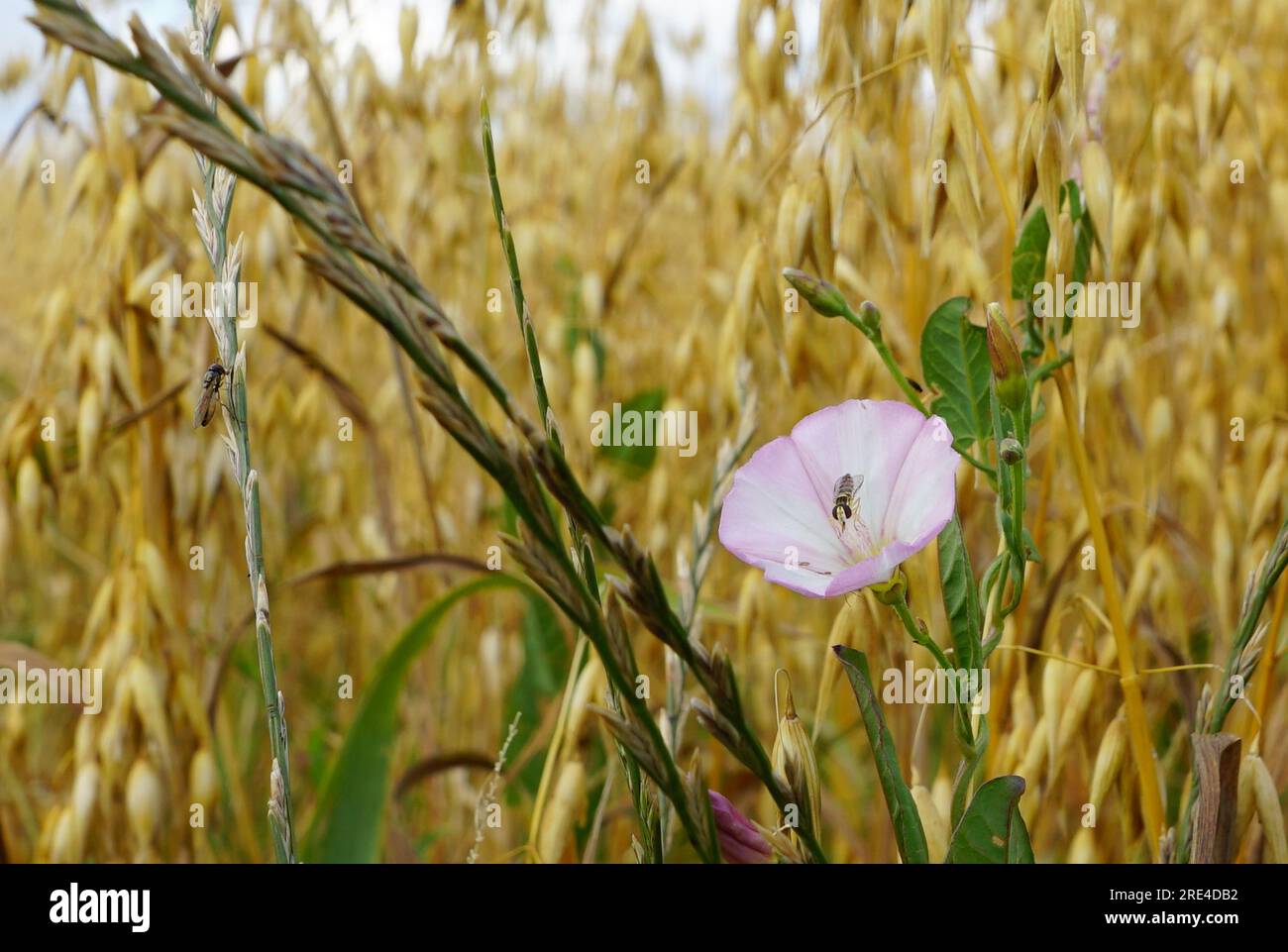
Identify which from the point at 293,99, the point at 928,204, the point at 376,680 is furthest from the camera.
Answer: the point at 293,99

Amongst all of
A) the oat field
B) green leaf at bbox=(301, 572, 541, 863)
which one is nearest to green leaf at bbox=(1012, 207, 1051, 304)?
the oat field

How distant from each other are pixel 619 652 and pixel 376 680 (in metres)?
0.47

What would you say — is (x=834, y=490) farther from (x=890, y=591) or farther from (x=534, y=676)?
(x=534, y=676)

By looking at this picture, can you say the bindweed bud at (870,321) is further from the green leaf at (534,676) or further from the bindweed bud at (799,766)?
the green leaf at (534,676)

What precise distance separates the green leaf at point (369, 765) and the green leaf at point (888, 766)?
0.40 meters

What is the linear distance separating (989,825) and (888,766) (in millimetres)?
28

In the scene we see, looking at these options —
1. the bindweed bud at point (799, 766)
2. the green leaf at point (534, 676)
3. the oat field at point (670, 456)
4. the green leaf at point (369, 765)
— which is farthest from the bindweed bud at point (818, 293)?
the green leaf at point (534, 676)

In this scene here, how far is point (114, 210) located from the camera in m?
0.71

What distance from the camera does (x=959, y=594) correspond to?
26cm

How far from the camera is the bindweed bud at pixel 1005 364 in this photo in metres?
0.24

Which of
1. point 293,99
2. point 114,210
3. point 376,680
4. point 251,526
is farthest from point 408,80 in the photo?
point 251,526

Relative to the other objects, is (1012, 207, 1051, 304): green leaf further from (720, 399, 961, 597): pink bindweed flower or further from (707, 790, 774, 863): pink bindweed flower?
(707, 790, 774, 863): pink bindweed flower

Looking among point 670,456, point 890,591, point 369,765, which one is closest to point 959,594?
point 890,591
